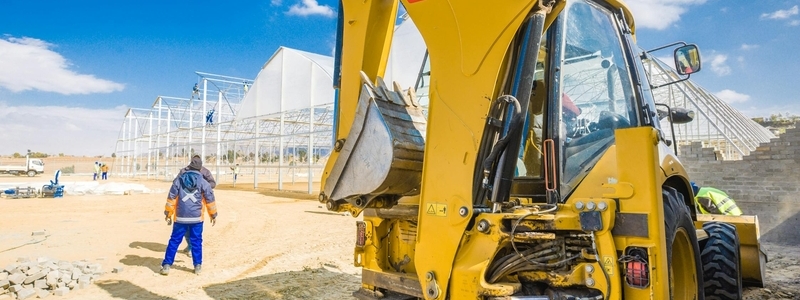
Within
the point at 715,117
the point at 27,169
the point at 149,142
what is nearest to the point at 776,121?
the point at 715,117

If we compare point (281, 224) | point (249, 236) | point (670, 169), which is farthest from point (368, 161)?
point (281, 224)

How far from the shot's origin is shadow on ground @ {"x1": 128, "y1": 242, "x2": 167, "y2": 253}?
853 centimetres

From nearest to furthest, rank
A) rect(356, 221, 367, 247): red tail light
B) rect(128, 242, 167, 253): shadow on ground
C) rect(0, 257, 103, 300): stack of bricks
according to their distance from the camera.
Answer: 1. rect(356, 221, 367, 247): red tail light
2. rect(0, 257, 103, 300): stack of bricks
3. rect(128, 242, 167, 253): shadow on ground

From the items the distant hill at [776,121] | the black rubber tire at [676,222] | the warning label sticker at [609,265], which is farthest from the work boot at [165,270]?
the distant hill at [776,121]

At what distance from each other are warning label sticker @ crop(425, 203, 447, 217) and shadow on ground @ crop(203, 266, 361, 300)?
3.07 meters

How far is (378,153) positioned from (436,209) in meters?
0.50

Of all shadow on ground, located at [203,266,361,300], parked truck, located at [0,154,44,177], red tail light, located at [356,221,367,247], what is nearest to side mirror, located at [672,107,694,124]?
red tail light, located at [356,221,367,247]

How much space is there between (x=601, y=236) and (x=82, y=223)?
12675 mm

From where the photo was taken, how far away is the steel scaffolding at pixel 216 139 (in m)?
26.2

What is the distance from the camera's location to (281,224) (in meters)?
12.0

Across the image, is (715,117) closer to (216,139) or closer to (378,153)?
(378,153)

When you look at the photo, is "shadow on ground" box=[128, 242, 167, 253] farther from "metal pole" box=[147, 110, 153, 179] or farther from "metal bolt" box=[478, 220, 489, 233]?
"metal pole" box=[147, 110, 153, 179]

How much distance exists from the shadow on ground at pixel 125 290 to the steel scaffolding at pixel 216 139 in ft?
53.2

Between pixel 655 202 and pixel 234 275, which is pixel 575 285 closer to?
pixel 655 202
